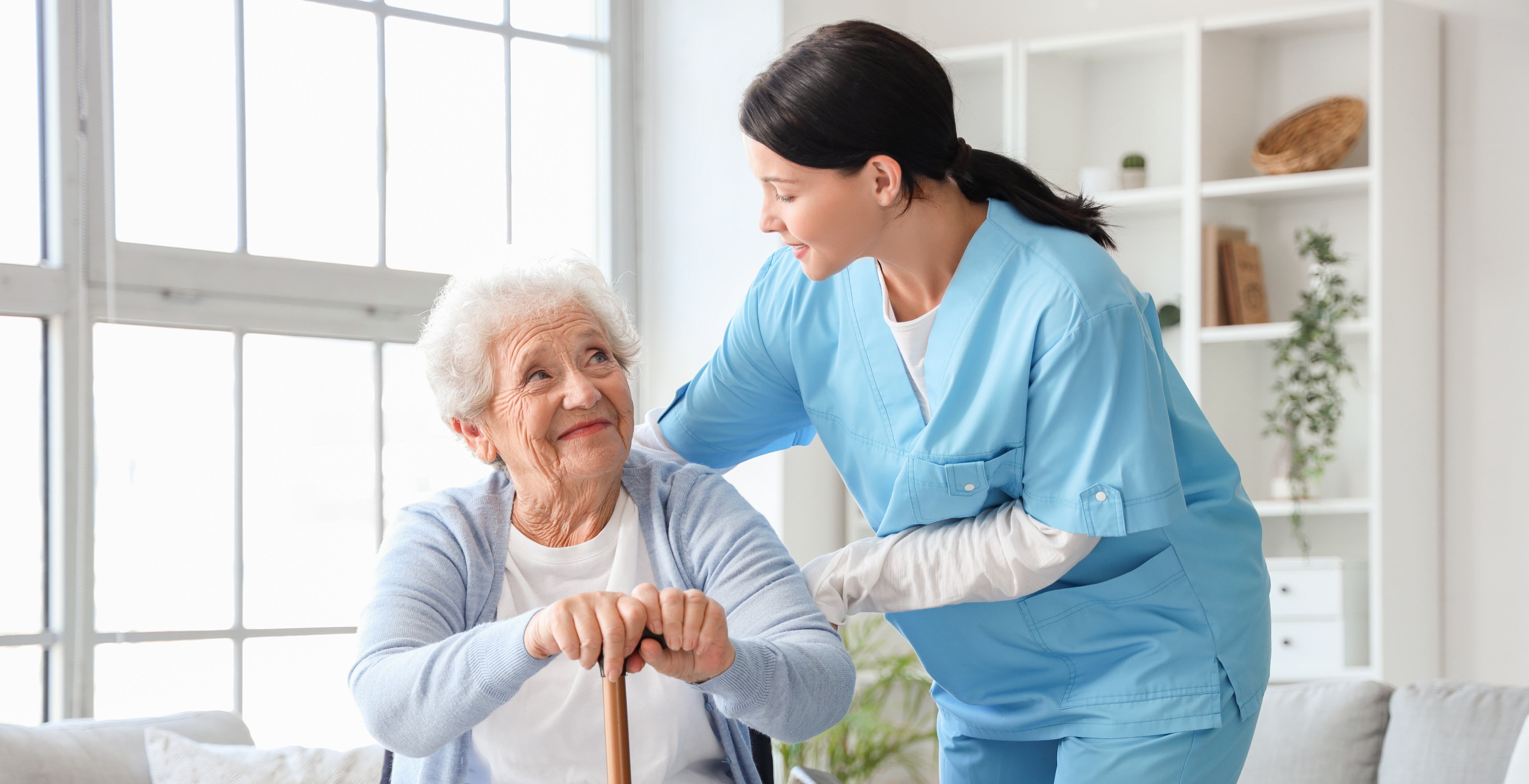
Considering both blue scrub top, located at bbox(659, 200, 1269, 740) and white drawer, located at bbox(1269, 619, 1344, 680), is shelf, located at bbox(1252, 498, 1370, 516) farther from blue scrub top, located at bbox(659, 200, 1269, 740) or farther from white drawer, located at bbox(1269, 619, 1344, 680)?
blue scrub top, located at bbox(659, 200, 1269, 740)

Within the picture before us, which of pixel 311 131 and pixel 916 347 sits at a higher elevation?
pixel 311 131

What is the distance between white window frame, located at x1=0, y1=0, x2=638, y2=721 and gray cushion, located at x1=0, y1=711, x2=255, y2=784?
43 cm

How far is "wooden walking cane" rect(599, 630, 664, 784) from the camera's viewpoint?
1.04 metres

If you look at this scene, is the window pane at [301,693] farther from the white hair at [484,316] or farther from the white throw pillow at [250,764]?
the white hair at [484,316]

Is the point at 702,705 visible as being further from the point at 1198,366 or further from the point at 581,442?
the point at 1198,366

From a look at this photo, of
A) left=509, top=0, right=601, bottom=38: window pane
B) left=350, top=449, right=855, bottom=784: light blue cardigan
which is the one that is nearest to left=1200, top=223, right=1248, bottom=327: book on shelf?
left=509, top=0, right=601, bottom=38: window pane

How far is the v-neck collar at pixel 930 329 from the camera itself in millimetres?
1433

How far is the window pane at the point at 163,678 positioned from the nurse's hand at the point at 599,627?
5.95 feet

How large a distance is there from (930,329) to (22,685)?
2061mm

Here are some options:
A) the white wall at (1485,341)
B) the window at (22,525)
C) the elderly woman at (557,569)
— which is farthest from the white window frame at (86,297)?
the white wall at (1485,341)

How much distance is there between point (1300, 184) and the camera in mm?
3322

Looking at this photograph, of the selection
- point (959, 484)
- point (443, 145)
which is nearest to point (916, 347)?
point (959, 484)

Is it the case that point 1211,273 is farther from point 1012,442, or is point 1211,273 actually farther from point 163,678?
point 163,678

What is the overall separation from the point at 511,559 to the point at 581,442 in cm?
16
